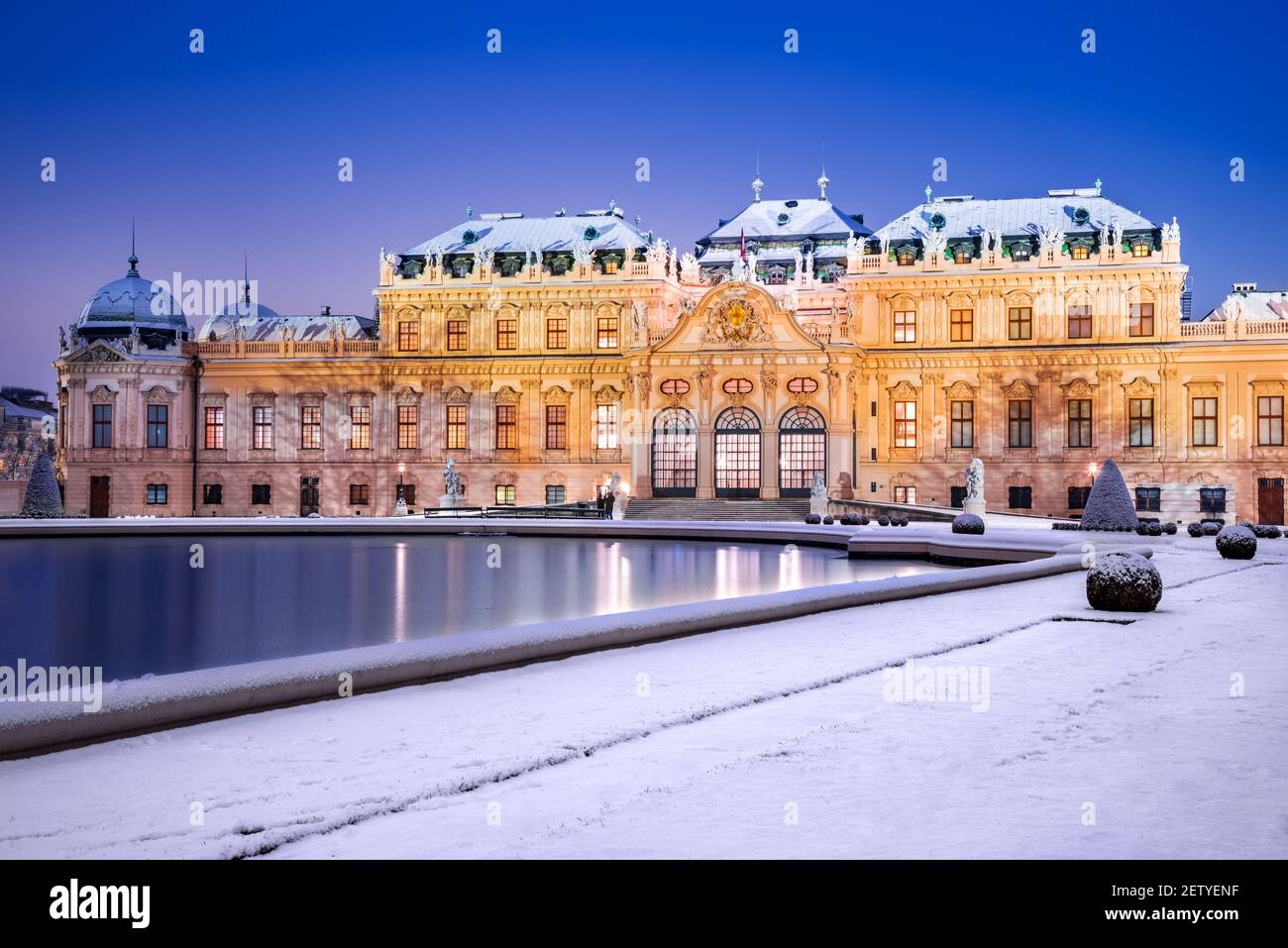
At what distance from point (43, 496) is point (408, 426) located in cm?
1709

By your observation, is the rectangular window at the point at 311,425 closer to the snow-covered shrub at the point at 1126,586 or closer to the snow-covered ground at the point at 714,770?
the snow-covered shrub at the point at 1126,586

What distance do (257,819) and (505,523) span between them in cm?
3228

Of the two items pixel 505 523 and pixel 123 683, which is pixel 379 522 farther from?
pixel 123 683

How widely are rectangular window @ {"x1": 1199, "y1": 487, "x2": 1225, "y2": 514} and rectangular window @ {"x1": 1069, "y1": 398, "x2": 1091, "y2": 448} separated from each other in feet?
15.8

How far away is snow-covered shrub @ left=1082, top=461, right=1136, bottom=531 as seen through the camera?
1282 inches

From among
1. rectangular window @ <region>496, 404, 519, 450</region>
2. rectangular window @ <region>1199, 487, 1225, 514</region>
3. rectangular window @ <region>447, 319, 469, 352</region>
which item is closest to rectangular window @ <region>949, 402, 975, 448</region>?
rectangular window @ <region>1199, 487, 1225, 514</region>

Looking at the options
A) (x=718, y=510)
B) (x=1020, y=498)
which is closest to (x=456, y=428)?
(x=718, y=510)

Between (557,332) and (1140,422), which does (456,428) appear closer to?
(557,332)

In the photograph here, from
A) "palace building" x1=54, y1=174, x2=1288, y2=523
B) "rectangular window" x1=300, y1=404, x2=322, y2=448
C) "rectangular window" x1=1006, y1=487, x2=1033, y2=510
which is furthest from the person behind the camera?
"rectangular window" x1=300, y1=404, x2=322, y2=448

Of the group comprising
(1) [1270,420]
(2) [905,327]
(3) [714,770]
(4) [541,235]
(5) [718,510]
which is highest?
(4) [541,235]

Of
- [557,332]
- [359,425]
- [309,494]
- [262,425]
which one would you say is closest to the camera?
[557,332]

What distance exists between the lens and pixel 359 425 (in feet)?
187

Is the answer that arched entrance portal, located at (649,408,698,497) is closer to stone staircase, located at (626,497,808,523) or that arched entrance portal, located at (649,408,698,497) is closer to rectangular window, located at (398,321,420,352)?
stone staircase, located at (626,497,808,523)
